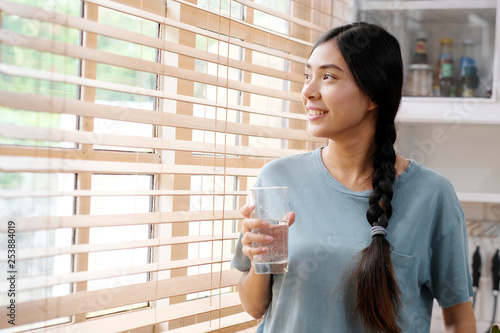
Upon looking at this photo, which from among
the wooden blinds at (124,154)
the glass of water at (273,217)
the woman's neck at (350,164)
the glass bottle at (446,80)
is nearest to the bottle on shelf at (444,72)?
the glass bottle at (446,80)

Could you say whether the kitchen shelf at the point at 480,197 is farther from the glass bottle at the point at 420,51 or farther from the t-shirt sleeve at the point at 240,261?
the t-shirt sleeve at the point at 240,261

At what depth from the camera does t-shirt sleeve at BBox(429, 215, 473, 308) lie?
110 cm

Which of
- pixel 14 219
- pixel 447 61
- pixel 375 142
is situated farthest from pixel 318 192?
pixel 447 61

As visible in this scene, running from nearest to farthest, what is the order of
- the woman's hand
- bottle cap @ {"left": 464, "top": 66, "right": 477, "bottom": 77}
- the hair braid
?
the woman's hand → the hair braid → bottle cap @ {"left": 464, "top": 66, "right": 477, "bottom": 77}

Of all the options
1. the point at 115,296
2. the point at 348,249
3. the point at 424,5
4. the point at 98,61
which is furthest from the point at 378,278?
the point at 424,5

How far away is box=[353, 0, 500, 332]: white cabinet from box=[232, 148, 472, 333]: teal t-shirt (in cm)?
61

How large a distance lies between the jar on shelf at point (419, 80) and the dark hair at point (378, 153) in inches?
24.8

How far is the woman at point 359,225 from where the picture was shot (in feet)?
3.43

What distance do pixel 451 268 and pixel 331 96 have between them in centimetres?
44

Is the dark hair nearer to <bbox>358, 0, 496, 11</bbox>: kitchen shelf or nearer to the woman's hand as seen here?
the woman's hand

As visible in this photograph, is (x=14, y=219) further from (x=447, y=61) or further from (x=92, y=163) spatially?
(x=447, y=61)

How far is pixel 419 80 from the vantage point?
1.80 m

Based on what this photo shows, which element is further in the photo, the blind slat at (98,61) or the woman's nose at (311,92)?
the woman's nose at (311,92)

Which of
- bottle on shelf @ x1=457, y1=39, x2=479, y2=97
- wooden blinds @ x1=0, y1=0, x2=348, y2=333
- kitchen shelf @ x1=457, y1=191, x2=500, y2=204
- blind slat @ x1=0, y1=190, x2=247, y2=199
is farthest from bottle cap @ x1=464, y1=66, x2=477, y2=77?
blind slat @ x1=0, y1=190, x2=247, y2=199
